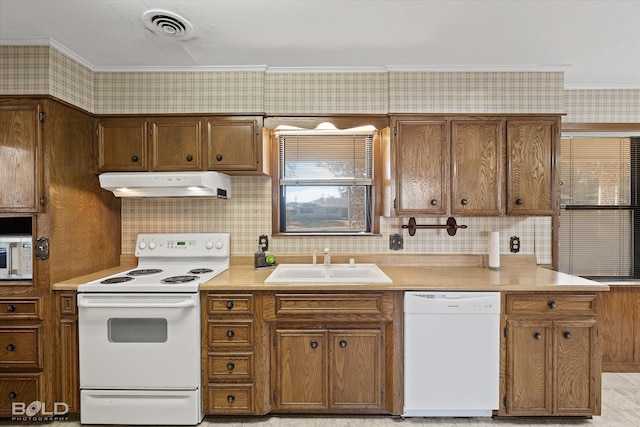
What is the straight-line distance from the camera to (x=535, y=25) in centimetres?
207

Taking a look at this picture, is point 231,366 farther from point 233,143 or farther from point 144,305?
point 233,143

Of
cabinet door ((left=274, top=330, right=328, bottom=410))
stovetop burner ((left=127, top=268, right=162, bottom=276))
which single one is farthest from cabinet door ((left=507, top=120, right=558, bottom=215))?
stovetop burner ((left=127, top=268, right=162, bottom=276))

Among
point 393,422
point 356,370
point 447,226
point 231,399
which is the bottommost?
point 393,422

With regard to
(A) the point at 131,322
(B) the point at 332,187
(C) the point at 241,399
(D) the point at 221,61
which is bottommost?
(C) the point at 241,399

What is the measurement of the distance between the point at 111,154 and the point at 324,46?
1.77 meters

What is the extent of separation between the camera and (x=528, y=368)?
2.18 metres

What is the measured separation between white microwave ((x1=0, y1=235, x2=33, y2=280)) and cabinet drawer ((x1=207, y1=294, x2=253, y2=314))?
119cm

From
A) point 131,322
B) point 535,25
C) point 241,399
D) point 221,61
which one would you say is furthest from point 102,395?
point 535,25

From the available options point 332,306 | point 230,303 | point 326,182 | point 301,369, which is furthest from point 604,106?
point 230,303

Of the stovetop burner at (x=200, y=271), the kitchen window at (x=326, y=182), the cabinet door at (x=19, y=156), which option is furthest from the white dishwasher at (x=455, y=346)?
the cabinet door at (x=19, y=156)

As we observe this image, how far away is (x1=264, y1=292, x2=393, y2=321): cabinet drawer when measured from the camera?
7.20 feet

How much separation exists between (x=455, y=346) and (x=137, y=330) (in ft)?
6.55

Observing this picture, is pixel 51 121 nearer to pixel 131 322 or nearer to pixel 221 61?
pixel 221 61

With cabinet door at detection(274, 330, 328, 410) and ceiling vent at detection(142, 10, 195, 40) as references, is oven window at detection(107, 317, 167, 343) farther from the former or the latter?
ceiling vent at detection(142, 10, 195, 40)
